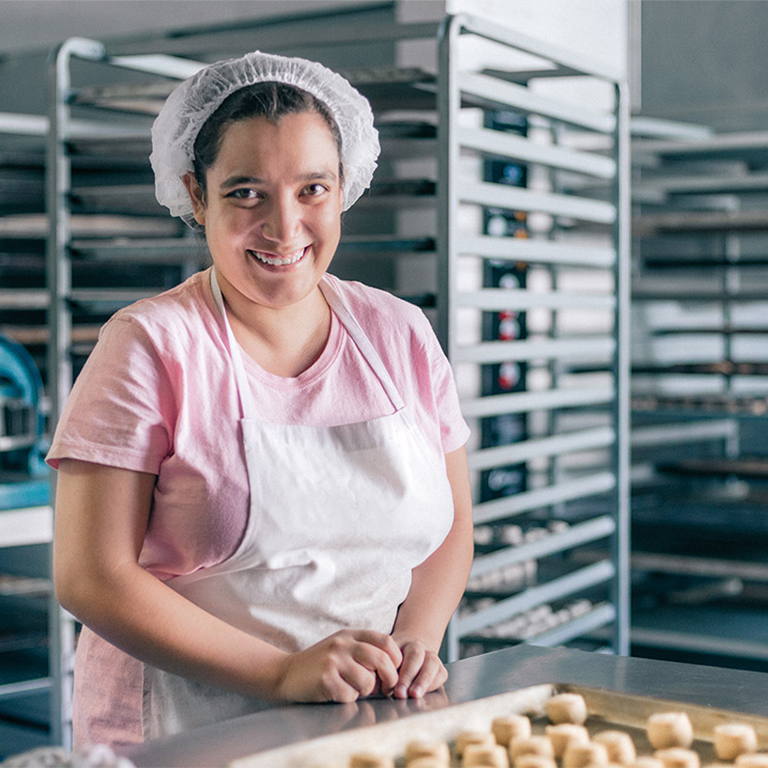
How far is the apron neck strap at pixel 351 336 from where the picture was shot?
1.53 meters

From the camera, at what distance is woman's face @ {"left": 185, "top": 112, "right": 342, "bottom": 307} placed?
1.51 metres

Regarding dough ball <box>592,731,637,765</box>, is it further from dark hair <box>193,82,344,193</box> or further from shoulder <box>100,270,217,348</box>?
dark hair <box>193,82,344,193</box>

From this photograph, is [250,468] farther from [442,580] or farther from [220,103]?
[220,103]

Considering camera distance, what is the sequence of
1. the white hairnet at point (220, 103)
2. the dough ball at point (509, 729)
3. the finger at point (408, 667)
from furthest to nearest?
the white hairnet at point (220, 103), the finger at point (408, 667), the dough ball at point (509, 729)

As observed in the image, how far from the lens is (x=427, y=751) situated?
1.17 m

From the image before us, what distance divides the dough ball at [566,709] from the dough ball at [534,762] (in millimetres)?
113

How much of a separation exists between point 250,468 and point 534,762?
1.76 ft

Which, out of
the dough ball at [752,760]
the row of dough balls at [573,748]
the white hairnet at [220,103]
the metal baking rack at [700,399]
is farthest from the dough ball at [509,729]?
the metal baking rack at [700,399]

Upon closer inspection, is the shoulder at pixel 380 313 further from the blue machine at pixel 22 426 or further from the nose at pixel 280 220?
the blue machine at pixel 22 426

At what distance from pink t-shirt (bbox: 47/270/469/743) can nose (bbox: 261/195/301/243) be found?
15cm

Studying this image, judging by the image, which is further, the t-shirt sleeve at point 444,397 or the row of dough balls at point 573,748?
the t-shirt sleeve at point 444,397

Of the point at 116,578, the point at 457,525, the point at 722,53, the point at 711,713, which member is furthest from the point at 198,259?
the point at 722,53

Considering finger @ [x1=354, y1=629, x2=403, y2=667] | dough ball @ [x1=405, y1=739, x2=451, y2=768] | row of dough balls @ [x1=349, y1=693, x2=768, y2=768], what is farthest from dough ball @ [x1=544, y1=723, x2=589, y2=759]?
finger @ [x1=354, y1=629, x2=403, y2=667]

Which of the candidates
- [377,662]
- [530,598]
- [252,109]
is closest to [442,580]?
[377,662]
